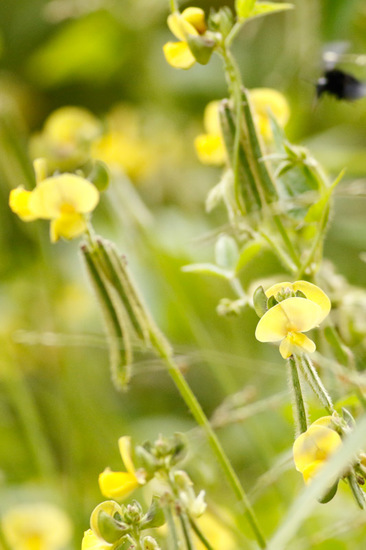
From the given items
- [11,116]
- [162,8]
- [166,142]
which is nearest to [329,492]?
[11,116]

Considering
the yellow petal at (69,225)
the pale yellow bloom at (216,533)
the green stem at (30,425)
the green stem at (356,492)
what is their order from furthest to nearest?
the green stem at (30,425) → the pale yellow bloom at (216,533) → the yellow petal at (69,225) → the green stem at (356,492)

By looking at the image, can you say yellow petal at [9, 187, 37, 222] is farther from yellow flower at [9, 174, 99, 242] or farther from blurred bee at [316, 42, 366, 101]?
blurred bee at [316, 42, 366, 101]

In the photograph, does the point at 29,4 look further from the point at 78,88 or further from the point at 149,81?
the point at 149,81

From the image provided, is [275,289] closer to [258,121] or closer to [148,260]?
[258,121]

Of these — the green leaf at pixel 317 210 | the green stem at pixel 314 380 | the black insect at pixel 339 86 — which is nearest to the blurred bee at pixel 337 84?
the black insect at pixel 339 86

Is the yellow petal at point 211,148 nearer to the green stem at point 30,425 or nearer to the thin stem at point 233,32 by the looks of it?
the thin stem at point 233,32

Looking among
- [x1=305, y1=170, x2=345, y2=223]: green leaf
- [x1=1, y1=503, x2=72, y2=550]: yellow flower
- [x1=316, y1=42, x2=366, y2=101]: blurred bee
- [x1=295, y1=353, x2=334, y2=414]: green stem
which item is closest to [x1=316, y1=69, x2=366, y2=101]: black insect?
[x1=316, y1=42, x2=366, y2=101]: blurred bee
